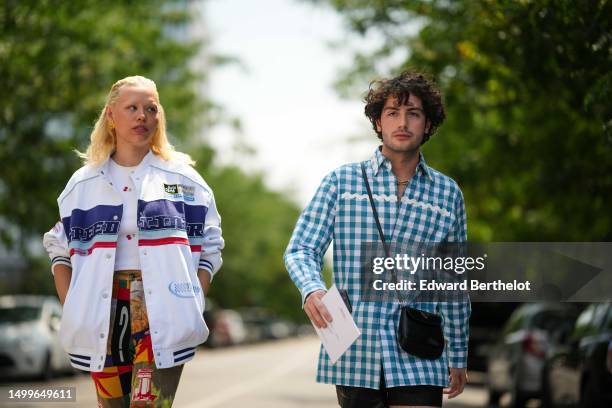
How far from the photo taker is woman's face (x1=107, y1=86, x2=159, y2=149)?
4496mm

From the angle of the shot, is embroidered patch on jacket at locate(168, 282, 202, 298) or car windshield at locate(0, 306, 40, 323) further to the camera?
car windshield at locate(0, 306, 40, 323)

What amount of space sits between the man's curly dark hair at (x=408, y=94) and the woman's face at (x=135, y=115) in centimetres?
96

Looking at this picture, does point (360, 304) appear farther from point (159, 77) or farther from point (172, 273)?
point (159, 77)

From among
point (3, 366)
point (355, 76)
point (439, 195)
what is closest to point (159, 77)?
point (355, 76)

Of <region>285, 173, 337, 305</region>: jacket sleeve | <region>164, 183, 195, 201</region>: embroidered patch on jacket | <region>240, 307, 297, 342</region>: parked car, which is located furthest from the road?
<region>240, 307, 297, 342</region>: parked car

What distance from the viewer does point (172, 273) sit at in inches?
166

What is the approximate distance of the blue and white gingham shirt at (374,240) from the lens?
4.23 metres

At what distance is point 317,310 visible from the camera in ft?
13.5

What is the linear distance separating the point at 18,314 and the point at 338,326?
1589cm

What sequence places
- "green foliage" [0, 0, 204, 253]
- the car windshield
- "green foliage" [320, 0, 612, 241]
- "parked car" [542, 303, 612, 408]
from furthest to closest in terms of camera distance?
the car windshield, "green foliage" [0, 0, 204, 253], "parked car" [542, 303, 612, 408], "green foliage" [320, 0, 612, 241]

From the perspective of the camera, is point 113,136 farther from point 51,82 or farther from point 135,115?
point 51,82

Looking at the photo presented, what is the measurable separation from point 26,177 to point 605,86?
1246 centimetres

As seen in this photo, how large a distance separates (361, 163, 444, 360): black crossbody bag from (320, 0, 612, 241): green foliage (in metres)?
3.57

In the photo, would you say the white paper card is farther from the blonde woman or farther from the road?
the road
